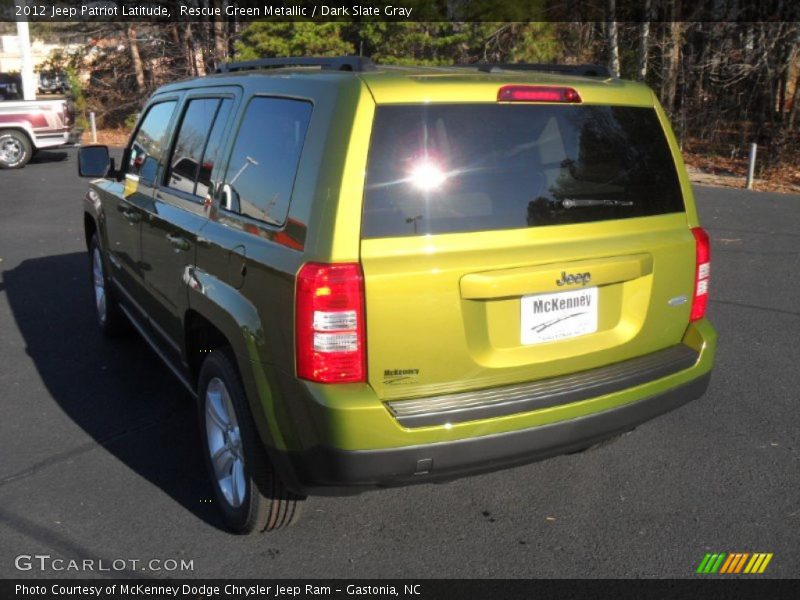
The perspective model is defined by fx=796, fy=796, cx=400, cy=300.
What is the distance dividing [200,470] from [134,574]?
2.82 feet

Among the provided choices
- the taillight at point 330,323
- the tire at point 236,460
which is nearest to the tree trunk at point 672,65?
the tire at point 236,460

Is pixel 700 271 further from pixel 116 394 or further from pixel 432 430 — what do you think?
pixel 116 394

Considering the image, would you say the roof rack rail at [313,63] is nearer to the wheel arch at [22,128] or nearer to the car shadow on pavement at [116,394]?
the car shadow on pavement at [116,394]

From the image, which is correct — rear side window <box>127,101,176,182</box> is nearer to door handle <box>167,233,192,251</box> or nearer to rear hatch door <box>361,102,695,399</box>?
door handle <box>167,233,192,251</box>

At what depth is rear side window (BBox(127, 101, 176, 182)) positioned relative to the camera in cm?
439

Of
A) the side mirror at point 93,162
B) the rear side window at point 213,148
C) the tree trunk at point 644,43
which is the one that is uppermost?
the tree trunk at point 644,43

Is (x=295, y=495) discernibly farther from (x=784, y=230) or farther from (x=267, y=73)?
(x=784, y=230)

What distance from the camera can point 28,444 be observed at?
420cm

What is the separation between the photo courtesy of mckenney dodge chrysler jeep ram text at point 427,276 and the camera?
2.66 meters

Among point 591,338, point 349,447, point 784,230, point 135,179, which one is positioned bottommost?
point 784,230

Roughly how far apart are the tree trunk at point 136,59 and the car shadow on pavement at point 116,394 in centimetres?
2647

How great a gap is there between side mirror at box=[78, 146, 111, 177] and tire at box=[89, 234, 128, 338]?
2.00ft

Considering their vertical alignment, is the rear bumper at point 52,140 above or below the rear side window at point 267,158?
below

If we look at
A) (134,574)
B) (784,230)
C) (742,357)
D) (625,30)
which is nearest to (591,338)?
(134,574)
